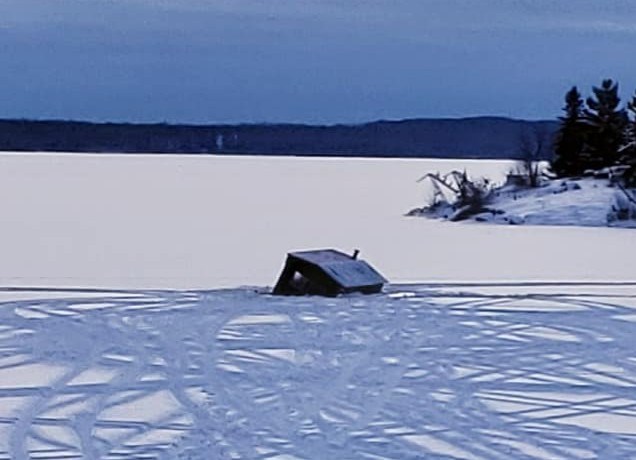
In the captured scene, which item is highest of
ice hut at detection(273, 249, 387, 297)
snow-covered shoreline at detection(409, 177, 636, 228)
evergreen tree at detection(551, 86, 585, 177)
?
evergreen tree at detection(551, 86, 585, 177)

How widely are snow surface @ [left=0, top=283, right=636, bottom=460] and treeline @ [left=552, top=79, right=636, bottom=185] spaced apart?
14.9 meters

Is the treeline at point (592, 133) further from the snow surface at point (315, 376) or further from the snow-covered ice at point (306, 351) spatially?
the snow surface at point (315, 376)

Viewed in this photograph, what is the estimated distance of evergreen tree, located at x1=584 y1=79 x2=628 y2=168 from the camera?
77.8ft

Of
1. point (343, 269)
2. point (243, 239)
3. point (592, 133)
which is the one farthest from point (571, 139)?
point (343, 269)

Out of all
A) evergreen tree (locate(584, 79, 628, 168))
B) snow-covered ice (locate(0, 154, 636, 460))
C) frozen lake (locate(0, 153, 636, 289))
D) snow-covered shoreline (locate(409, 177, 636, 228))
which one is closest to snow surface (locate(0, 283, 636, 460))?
snow-covered ice (locate(0, 154, 636, 460))

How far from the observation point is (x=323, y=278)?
9680mm

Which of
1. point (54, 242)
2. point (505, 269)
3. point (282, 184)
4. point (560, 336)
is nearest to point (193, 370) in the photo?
point (560, 336)

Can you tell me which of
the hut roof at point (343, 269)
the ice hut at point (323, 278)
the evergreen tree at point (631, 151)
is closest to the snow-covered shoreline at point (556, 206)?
the evergreen tree at point (631, 151)

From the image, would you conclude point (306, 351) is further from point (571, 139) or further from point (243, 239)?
point (571, 139)

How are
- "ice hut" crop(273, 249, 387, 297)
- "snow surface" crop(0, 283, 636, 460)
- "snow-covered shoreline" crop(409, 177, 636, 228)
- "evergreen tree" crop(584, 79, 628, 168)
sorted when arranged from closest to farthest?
"snow surface" crop(0, 283, 636, 460)
"ice hut" crop(273, 249, 387, 297)
"snow-covered shoreline" crop(409, 177, 636, 228)
"evergreen tree" crop(584, 79, 628, 168)

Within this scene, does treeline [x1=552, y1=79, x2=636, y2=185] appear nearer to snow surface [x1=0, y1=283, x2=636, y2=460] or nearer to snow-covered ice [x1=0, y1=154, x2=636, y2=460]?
snow-covered ice [x1=0, y1=154, x2=636, y2=460]

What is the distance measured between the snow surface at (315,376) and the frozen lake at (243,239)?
1898mm

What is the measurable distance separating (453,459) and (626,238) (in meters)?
13.1

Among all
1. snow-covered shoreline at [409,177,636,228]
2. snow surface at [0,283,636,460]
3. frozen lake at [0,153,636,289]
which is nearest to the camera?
snow surface at [0,283,636,460]
